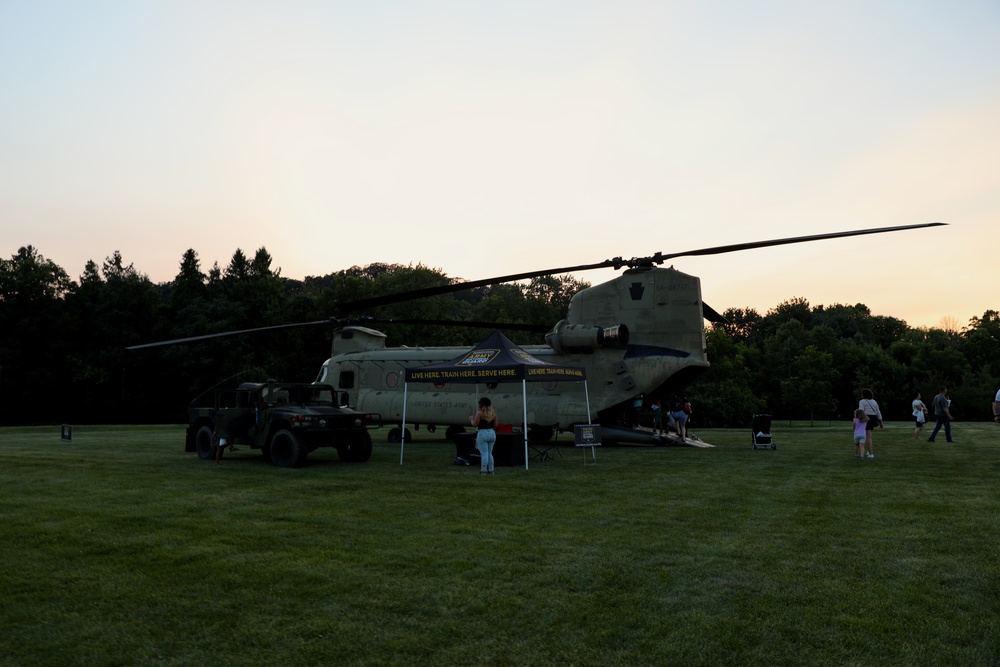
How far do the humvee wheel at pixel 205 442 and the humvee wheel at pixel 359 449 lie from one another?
10.1ft

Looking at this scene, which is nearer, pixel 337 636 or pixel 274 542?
pixel 337 636

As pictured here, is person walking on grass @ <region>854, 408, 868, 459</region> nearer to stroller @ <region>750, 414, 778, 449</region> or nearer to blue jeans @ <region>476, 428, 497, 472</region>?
stroller @ <region>750, 414, 778, 449</region>

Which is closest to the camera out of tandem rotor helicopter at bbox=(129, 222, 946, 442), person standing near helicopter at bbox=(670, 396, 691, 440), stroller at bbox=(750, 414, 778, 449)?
stroller at bbox=(750, 414, 778, 449)

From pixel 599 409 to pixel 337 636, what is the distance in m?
16.9

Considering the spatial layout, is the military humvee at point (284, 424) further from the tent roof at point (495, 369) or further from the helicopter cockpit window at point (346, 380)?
the helicopter cockpit window at point (346, 380)

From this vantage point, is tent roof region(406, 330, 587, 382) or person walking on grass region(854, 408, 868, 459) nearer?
tent roof region(406, 330, 587, 382)

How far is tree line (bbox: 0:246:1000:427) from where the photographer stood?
54344mm

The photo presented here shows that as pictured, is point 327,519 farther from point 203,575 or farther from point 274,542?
point 203,575

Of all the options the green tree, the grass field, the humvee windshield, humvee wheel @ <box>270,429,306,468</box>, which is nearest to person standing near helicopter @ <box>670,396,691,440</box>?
the grass field

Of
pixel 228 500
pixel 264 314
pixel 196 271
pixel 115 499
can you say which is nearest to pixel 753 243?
pixel 228 500

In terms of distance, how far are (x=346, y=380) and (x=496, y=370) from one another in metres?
12.5

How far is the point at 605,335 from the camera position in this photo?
21094 millimetres

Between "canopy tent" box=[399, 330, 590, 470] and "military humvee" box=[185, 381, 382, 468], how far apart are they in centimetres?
123

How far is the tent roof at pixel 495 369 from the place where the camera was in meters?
15.4
